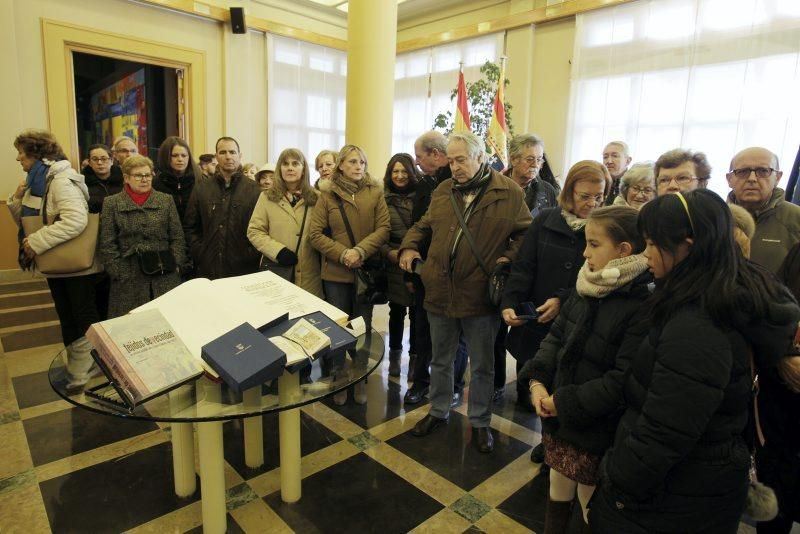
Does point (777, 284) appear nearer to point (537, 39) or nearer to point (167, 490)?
point (167, 490)

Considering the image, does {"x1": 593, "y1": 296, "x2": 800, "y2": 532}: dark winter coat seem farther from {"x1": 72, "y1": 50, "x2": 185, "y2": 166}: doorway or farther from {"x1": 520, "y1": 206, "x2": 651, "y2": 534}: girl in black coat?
{"x1": 72, "y1": 50, "x2": 185, "y2": 166}: doorway

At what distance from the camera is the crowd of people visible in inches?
39.7

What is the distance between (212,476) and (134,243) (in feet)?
4.98

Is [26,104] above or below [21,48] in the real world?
below

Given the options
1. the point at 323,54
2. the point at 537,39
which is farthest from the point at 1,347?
the point at 537,39

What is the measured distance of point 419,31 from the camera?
7.89m

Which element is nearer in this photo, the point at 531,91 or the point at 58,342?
the point at 58,342

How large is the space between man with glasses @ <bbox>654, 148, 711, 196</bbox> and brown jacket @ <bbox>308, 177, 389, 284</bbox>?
4.36 ft

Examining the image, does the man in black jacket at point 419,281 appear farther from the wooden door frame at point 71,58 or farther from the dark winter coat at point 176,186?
the wooden door frame at point 71,58

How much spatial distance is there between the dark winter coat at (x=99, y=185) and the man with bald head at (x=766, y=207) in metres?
3.44

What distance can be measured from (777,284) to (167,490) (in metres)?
2.09

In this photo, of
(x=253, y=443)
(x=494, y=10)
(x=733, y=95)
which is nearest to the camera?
(x=253, y=443)

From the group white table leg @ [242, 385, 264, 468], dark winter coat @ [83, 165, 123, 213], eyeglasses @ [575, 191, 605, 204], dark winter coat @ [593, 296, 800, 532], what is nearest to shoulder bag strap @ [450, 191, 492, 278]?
eyeglasses @ [575, 191, 605, 204]

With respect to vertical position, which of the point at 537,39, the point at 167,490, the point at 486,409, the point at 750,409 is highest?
the point at 537,39
